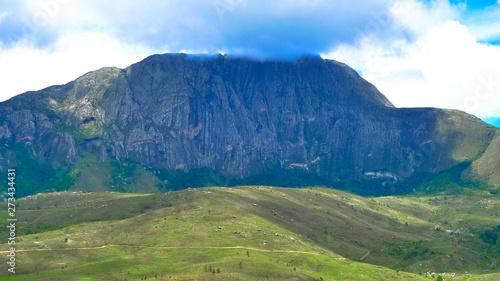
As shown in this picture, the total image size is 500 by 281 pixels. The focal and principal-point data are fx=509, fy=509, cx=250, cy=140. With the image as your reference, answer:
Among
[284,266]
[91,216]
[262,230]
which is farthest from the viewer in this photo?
[91,216]

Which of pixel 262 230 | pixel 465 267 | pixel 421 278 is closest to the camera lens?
pixel 421 278

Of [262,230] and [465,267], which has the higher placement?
[262,230]

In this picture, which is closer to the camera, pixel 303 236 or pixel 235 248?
pixel 235 248

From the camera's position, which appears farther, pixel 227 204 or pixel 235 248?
pixel 227 204

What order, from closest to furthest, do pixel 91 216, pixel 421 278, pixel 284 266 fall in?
pixel 284 266
pixel 421 278
pixel 91 216

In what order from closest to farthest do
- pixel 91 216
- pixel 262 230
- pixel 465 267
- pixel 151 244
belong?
pixel 151 244
pixel 262 230
pixel 465 267
pixel 91 216

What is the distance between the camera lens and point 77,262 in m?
136

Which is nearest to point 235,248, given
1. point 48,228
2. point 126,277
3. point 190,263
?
point 190,263

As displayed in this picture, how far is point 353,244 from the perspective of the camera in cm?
19775

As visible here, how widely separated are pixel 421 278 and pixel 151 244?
80013 mm

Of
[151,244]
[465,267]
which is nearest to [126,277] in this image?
[151,244]

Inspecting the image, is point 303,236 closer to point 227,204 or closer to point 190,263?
point 227,204

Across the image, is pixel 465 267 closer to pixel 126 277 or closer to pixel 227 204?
pixel 227 204

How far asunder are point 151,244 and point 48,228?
184ft
